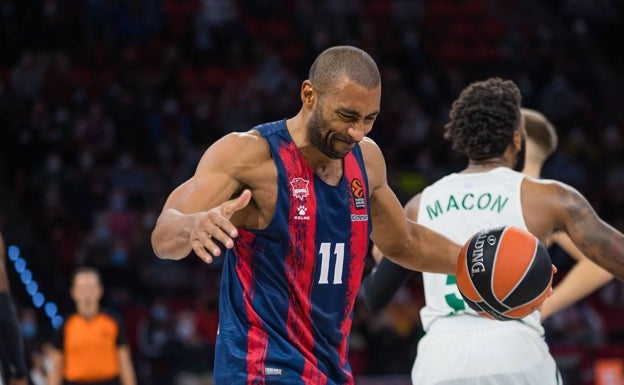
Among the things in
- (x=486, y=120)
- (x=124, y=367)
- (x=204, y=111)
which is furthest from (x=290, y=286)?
(x=204, y=111)

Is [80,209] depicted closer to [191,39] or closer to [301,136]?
[191,39]

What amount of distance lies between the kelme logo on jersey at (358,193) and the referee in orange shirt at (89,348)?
5299 millimetres

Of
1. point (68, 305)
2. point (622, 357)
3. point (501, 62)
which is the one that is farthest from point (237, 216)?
point (501, 62)

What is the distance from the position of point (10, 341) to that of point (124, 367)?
3.97 meters

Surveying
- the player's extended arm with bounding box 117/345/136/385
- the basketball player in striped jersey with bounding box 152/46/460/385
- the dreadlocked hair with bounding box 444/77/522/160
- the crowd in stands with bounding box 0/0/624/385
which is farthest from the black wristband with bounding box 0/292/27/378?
the crowd in stands with bounding box 0/0/624/385

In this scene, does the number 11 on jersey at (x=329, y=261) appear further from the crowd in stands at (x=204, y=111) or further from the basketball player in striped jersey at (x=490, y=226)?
the crowd in stands at (x=204, y=111)

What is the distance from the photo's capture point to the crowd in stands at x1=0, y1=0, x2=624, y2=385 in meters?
12.8

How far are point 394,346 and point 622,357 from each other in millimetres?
2751

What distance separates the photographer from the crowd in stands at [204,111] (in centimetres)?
1278

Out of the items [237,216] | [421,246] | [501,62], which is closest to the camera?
[237,216]

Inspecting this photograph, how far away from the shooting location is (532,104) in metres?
17.2

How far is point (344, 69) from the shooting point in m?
3.60

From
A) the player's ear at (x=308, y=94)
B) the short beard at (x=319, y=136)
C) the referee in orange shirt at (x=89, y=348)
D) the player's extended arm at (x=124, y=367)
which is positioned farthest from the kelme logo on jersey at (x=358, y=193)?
the player's extended arm at (x=124, y=367)

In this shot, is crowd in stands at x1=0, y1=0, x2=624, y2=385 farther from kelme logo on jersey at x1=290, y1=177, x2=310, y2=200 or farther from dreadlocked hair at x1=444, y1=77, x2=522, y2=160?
kelme logo on jersey at x1=290, y1=177, x2=310, y2=200
